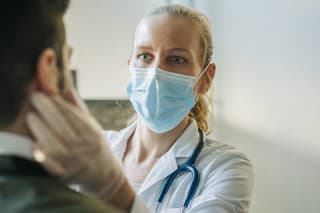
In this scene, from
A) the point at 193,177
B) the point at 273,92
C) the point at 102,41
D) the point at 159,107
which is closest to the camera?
the point at 193,177

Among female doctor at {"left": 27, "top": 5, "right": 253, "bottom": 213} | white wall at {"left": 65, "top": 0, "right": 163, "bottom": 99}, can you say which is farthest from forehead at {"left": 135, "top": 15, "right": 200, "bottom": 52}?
white wall at {"left": 65, "top": 0, "right": 163, "bottom": 99}

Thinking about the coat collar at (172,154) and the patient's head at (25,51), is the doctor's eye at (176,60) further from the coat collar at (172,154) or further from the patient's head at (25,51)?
the patient's head at (25,51)

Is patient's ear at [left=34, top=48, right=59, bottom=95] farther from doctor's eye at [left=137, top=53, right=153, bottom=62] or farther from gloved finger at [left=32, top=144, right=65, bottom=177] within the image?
doctor's eye at [left=137, top=53, right=153, bottom=62]

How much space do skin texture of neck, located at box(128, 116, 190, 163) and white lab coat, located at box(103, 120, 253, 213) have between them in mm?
33

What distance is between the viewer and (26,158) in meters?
0.67

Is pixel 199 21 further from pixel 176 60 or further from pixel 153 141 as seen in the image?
pixel 153 141

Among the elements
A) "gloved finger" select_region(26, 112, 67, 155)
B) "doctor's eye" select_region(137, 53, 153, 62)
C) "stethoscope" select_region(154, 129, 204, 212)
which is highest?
"gloved finger" select_region(26, 112, 67, 155)

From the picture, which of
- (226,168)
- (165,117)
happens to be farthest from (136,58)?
(226,168)

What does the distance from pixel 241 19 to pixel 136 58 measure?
93 cm

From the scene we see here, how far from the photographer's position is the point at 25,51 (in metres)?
0.66

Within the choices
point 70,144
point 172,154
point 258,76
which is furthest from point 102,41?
point 70,144

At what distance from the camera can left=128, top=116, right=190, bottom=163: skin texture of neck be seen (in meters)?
1.54

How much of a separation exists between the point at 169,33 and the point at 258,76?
2.83 feet

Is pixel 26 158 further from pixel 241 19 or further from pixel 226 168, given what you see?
pixel 241 19
